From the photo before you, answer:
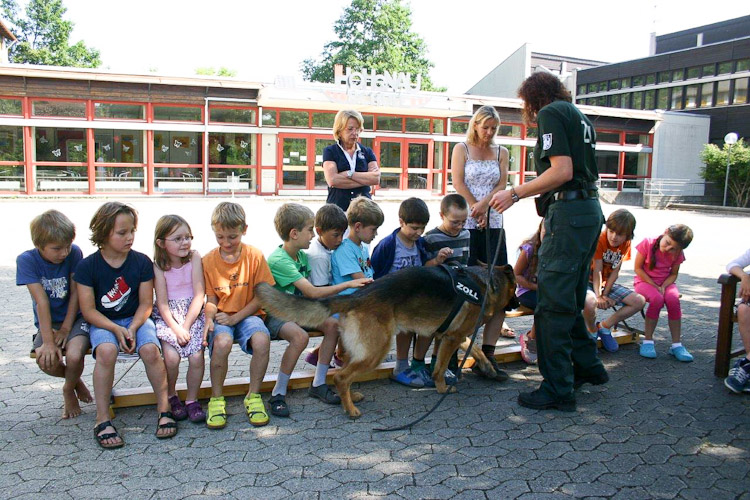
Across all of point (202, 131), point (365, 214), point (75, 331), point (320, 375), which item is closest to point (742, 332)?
point (365, 214)

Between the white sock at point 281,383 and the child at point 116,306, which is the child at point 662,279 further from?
the child at point 116,306

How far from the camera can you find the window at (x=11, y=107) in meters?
23.6

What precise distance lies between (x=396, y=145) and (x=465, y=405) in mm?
25945

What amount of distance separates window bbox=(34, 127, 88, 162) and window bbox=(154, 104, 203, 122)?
317cm

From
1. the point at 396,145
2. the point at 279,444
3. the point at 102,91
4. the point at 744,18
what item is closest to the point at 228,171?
the point at 102,91

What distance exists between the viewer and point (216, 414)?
3.74 m

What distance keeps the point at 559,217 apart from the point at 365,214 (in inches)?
55.3

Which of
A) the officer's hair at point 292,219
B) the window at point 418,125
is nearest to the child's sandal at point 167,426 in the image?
the officer's hair at point 292,219

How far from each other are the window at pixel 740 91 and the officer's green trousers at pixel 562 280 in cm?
4117

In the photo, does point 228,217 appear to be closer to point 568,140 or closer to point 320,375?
point 320,375

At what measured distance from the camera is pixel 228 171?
89.2 feet

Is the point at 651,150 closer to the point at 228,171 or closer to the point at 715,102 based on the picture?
the point at 715,102

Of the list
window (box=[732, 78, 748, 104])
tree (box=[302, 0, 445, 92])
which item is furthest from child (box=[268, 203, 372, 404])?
tree (box=[302, 0, 445, 92])

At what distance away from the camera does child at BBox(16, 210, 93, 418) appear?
3621 mm
